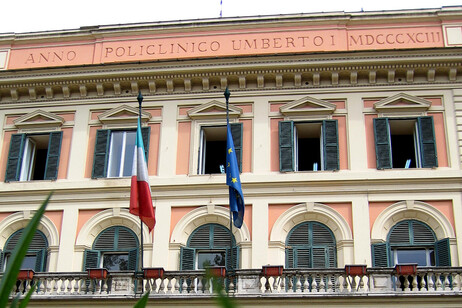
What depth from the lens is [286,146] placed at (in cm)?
1853

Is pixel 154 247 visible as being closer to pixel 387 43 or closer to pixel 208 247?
pixel 208 247

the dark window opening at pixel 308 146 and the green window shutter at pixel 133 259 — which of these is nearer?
the green window shutter at pixel 133 259

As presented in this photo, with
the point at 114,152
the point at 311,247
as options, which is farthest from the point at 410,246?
the point at 114,152

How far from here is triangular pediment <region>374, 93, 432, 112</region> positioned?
18.6m

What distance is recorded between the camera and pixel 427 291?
15.1 metres

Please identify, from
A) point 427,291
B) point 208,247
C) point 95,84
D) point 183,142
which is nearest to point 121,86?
point 95,84

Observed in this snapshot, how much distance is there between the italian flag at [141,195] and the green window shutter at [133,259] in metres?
1.24

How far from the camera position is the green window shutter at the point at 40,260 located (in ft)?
59.6


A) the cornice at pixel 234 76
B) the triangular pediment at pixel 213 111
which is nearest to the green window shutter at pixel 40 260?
the cornice at pixel 234 76

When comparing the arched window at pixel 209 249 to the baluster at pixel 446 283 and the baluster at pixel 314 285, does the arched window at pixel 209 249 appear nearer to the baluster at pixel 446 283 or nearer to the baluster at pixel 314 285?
the baluster at pixel 314 285

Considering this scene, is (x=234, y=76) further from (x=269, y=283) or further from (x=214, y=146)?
(x=269, y=283)

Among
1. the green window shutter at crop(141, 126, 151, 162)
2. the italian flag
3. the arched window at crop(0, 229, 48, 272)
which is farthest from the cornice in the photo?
the arched window at crop(0, 229, 48, 272)

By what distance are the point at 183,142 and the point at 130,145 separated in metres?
1.59

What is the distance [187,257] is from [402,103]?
22.9 feet
